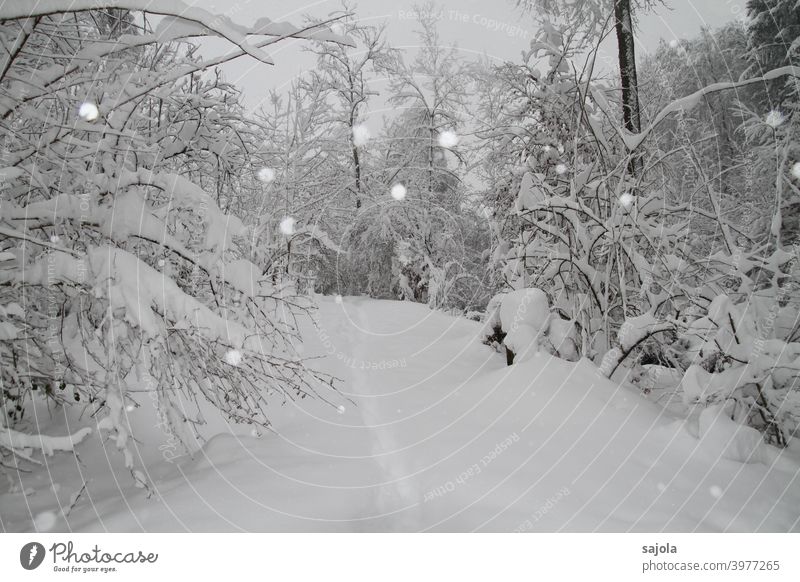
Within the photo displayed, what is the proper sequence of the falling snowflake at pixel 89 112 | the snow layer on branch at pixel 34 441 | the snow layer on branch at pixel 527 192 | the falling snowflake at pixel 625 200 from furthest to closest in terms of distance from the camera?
1. the snow layer on branch at pixel 527 192
2. the falling snowflake at pixel 625 200
3. the falling snowflake at pixel 89 112
4. the snow layer on branch at pixel 34 441

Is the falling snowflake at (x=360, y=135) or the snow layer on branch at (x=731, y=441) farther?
the falling snowflake at (x=360, y=135)

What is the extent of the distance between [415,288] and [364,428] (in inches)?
489

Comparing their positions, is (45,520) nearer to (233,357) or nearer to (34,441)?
(34,441)

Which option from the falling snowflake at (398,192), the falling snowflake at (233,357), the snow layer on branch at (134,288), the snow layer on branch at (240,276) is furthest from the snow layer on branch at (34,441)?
the falling snowflake at (398,192)

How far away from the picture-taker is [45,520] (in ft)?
6.77

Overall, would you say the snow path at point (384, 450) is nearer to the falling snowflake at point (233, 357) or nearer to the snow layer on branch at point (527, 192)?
the falling snowflake at point (233, 357)

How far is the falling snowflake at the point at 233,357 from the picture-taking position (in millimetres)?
2104

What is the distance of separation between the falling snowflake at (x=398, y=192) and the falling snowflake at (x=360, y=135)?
96.6 inches

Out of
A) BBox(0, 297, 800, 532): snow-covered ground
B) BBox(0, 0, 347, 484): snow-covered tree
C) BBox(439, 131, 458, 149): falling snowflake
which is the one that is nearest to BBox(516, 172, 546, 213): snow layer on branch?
BBox(0, 297, 800, 532): snow-covered ground

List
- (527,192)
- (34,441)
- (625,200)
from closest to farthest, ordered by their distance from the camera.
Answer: (34,441) < (625,200) < (527,192)

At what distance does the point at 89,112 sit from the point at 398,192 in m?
13.0

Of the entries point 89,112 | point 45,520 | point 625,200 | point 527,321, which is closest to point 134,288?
point 89,112

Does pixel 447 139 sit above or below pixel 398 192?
above
